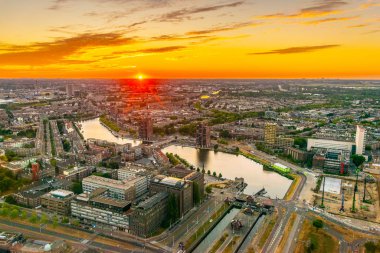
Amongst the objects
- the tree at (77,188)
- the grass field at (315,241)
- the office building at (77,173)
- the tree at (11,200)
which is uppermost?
the office building at (77,173)

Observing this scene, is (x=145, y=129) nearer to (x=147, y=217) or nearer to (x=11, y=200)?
(x=11, y=200)

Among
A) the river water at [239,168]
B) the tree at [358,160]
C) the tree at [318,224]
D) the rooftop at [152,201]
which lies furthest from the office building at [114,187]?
the tree at [358,160]

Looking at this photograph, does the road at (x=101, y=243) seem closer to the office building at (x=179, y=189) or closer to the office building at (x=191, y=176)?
the office building at (x=179, y=189)

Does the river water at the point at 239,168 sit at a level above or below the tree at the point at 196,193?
below

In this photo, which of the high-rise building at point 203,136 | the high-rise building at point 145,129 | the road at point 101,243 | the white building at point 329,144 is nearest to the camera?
the road at point 101,243

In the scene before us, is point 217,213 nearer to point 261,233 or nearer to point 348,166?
point 261,233

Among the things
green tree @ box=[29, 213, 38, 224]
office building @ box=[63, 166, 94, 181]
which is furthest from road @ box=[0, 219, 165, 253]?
office building @ box=[63, 166, 94, 181]
